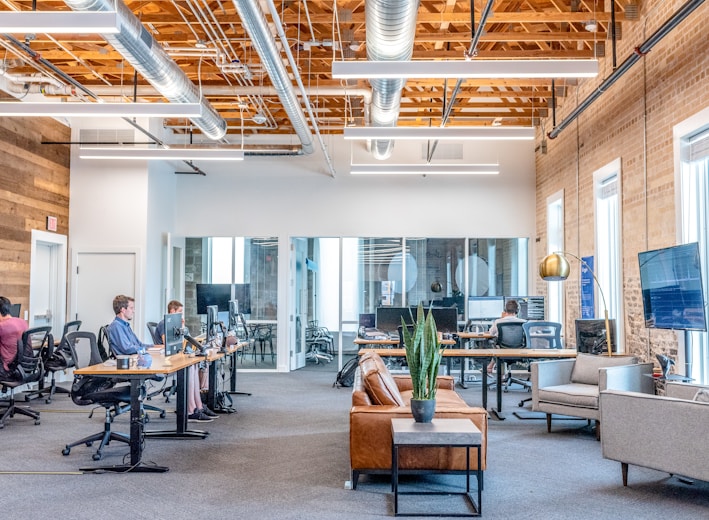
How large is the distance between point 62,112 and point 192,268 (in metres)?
5.49

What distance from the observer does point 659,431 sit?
449 centimetres

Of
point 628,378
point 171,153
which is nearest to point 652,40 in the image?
point 628,378

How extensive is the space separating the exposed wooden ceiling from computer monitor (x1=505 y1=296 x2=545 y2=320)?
10.1ft

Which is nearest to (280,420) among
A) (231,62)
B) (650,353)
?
(650,353)

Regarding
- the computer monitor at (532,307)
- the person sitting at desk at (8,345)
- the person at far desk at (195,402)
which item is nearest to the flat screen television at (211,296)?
the person at far desk at (195,402)

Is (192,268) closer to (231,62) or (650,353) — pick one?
(231,62)

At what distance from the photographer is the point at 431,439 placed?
13.6 ft

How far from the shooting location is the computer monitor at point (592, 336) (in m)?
7.48

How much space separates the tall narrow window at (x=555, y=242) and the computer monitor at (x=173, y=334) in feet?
21.3

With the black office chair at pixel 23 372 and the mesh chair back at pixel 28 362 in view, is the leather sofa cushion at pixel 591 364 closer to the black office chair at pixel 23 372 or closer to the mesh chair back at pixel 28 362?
the black office chair at pixel 23 372

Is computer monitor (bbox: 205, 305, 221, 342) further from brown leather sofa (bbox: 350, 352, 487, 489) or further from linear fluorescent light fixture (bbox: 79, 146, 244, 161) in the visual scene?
brown leather sofa (bbox: 350, 352, 487, 489)

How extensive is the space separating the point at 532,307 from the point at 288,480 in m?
7.18

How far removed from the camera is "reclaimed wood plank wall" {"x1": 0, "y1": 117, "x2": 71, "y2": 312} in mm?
8867

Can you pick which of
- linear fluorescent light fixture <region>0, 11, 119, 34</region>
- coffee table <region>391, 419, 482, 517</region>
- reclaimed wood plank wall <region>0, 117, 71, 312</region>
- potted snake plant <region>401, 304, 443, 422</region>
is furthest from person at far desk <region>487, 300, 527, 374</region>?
reclaimed wood plank wall <region>0, 117, 71, 312</region>
